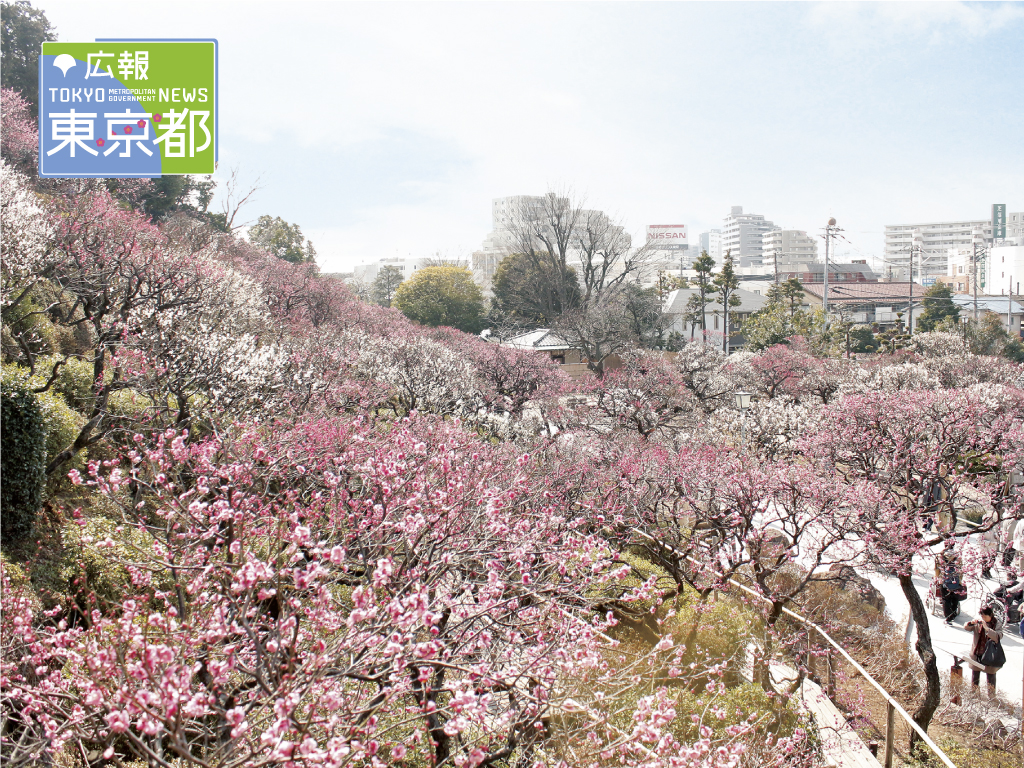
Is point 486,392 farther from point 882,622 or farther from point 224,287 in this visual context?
point 882,622

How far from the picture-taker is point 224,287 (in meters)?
15.5

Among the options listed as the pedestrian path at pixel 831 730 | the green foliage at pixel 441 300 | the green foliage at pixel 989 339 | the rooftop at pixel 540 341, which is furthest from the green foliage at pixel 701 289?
the pedestrian path at pixel 831 730

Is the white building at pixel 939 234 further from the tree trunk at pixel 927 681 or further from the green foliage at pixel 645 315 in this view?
the tree trunk at pixel 927 681

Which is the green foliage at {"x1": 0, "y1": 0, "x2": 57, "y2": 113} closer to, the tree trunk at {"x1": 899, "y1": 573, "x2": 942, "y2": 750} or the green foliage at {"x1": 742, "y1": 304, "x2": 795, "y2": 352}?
the tree trunk at {"x1": 899, "y1": 573, "x2": 942, "y2": 750}

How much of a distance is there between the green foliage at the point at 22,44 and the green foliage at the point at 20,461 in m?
23.4

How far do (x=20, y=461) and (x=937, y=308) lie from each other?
161 ft

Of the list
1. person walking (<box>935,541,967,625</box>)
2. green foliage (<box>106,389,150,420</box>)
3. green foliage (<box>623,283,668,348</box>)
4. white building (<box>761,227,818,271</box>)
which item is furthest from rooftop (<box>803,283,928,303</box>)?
white building (<box>761,227,818,271</box>)

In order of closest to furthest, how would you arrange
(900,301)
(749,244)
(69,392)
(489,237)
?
1. (69,392)
2. (900,301)
3. (489,237)
4. (749,244)

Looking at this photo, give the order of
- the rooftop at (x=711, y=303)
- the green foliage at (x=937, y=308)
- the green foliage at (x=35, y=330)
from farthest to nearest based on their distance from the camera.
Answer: the rooftop at (x=711, y=303)
the green foliage at (x=937, y=308)
the green foliage at (x=35, y=330)

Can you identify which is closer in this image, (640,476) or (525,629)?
(525,629)

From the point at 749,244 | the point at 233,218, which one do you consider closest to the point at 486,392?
the point at 233,218

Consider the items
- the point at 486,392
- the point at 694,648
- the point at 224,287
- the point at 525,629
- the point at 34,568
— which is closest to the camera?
the point at 525,629

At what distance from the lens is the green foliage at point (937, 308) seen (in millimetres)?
42781

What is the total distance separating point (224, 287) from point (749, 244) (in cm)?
16148
